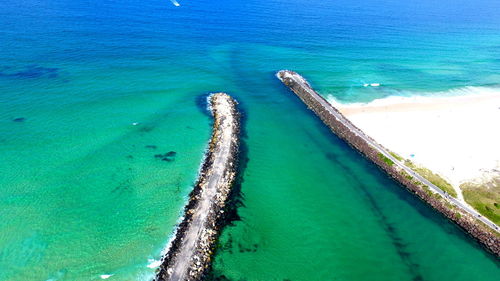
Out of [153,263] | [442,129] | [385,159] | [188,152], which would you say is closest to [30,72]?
[188,152]

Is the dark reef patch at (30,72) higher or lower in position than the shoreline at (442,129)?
lower

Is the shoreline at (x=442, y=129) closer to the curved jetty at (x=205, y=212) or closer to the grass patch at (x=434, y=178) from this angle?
the grass patch at (x=434, y=178)

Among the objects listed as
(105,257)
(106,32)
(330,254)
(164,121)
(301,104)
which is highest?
(106,32)

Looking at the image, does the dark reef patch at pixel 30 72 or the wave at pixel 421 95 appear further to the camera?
the wave at pixel 421 95

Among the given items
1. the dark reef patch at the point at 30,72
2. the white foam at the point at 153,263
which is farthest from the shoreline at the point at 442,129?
the dark reef patch at the point at 30,72

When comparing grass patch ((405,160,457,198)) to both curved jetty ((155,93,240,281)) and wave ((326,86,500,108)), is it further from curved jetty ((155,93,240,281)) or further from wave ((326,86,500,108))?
curved jetty ((155,93,240,281))

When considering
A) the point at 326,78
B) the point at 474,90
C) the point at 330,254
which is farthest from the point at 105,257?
the point at 474,90

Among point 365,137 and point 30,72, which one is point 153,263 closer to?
point 365,137

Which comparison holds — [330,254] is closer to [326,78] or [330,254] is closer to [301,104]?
[301,104]
